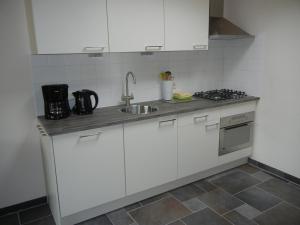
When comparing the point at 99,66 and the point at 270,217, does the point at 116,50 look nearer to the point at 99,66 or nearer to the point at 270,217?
the point at 99,66

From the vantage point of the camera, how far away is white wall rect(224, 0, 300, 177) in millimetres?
2525

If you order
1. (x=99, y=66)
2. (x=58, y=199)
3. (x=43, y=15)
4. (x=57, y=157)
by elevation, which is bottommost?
(x=58, y=199)

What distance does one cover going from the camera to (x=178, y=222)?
7.00 feet

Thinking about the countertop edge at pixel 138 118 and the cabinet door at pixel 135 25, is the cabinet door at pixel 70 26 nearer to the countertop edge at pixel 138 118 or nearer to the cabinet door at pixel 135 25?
the cabinet door at pixel 135 25

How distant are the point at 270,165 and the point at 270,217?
2.83 feet

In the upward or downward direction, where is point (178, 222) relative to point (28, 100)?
downward

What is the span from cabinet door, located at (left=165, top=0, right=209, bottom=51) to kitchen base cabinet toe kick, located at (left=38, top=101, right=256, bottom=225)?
67 cm

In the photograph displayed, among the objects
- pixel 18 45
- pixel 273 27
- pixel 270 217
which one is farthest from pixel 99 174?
pixel 273 27

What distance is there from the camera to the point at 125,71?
262 centimetres

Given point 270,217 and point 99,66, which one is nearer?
point 270,217

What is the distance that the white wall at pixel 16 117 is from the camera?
2068mm

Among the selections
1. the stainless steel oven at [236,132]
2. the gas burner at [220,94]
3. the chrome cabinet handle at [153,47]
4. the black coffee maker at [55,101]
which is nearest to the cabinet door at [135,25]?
the chrome cabinet handle at [153,47]

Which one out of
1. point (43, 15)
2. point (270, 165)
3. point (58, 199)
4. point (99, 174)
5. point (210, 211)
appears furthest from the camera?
point (270, 165)

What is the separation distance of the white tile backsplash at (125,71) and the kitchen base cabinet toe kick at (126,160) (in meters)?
0.54
